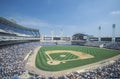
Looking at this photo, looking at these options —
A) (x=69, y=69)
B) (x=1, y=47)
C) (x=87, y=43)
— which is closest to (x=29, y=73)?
(x=69, y=69)

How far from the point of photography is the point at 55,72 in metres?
35.2

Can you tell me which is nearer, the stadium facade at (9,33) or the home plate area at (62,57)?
the home plate area at (62,57)

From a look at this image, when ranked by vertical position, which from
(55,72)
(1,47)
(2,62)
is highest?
(1,47)

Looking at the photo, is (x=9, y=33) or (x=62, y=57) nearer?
(x=62, y=57)

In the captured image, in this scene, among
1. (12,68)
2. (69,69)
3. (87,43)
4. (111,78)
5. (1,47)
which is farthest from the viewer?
(87,43)

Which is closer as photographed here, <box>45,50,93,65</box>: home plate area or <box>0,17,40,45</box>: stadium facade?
<box>45,50,93,65</box>: home plate area

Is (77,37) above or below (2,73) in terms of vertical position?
above

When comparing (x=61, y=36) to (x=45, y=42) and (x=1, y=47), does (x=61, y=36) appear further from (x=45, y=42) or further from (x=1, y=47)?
(x=1, y=47)

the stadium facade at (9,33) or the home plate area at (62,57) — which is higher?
the stadium facade at (9,33)

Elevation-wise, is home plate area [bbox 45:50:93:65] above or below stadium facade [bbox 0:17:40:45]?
below

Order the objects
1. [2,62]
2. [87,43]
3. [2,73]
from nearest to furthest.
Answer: [2,73]
[2,62]
[87,43]

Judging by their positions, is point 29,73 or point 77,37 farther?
point 77,37

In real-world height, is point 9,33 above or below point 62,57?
above

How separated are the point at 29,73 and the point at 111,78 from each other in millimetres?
18188
